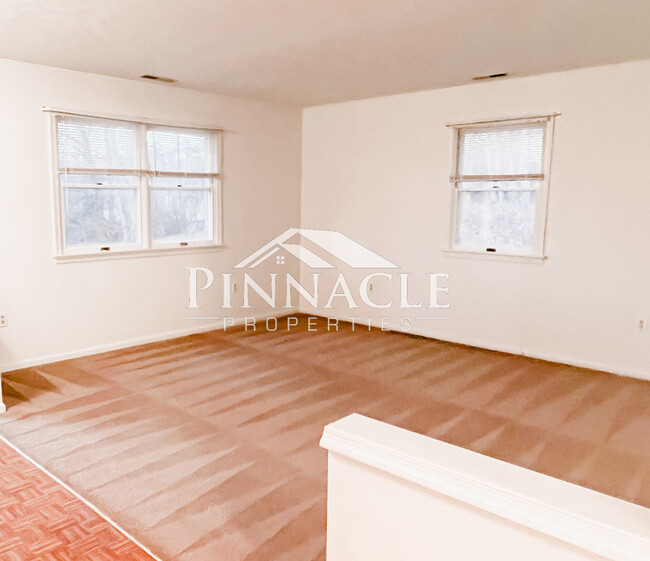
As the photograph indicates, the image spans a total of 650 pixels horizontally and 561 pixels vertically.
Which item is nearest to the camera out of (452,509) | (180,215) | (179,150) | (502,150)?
(452,509)

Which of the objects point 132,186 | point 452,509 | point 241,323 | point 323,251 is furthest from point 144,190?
point 452,509

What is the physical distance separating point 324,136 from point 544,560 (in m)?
5.87

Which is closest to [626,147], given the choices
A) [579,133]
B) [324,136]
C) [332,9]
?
[579,133]

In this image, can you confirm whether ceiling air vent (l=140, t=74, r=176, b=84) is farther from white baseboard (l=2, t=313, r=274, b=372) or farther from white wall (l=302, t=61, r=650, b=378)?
white baseboard (l=2, t=313, r=274, b=372)

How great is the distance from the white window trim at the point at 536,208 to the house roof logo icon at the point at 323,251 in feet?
2.69

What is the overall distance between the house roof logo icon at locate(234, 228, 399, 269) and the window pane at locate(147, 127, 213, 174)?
119 centimetres

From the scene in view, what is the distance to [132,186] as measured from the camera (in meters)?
5.12

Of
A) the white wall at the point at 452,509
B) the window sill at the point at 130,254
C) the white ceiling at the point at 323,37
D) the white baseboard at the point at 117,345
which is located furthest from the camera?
the window sill at the point at 130,254

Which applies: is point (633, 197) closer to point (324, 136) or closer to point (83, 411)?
point (324, 136)

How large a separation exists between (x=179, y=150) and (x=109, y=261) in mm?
1342

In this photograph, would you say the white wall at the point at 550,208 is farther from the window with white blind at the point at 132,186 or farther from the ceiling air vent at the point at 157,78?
the ceiling air vent at the point at 157,78

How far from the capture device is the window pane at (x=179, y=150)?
17.3ft

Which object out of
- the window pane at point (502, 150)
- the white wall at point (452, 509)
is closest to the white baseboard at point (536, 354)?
Result: the window pane at point (502, 150)

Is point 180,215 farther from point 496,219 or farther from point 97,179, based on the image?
point 496,219
